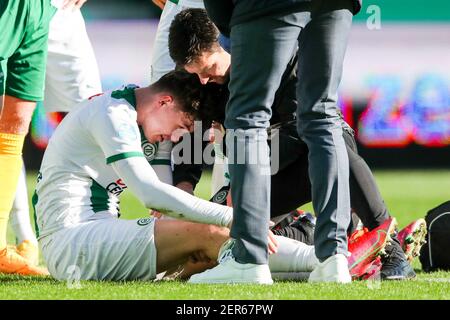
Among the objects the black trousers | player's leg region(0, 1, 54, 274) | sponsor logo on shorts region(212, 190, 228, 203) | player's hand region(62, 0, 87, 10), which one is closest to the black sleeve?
the black trousers

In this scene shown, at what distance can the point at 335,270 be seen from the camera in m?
3.82

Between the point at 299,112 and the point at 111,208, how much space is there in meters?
0.93

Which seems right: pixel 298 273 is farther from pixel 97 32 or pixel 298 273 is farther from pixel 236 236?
pixel 97 32

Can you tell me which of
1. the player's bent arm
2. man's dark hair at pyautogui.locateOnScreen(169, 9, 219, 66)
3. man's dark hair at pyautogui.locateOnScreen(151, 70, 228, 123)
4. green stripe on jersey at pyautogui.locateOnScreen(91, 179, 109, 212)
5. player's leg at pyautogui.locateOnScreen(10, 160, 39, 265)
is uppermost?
man's dark hair at pyautogui.locateOnScreen(169, 9, 219, 66)

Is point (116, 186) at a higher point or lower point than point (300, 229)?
higher

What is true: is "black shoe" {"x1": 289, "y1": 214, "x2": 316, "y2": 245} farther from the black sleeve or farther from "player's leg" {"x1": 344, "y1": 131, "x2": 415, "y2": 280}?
the black sleeve

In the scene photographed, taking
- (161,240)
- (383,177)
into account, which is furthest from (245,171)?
(383,177)

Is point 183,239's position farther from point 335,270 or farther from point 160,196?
point 335,270

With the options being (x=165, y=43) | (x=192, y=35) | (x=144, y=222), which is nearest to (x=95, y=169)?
(x=144, y=222)

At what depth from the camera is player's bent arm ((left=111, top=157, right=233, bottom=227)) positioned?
12.8 feet

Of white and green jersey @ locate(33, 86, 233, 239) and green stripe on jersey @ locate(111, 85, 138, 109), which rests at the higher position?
green stripe on jersey @ locate(111, 85, 138, 109)

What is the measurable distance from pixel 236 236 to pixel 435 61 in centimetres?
860

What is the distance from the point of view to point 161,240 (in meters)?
4.09

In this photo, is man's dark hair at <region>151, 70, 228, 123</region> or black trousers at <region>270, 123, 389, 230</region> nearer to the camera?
man's dark hair at <region>151, 70, 228, 123</region>
